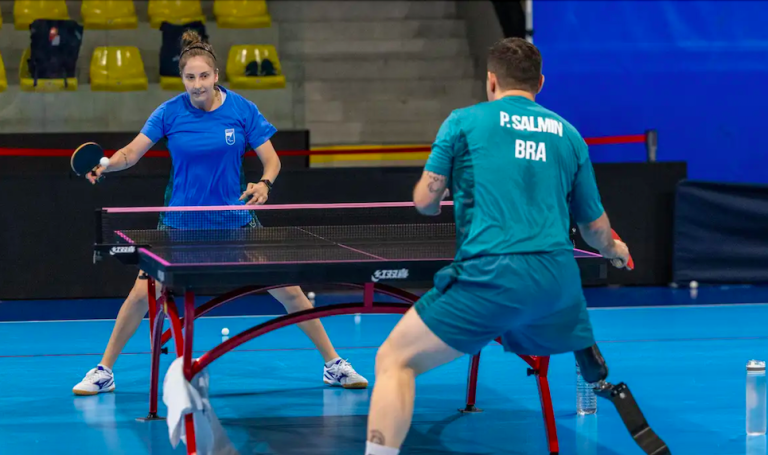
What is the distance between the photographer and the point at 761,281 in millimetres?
8938

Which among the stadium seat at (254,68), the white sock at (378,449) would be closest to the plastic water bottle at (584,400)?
the white sock at (378,449)

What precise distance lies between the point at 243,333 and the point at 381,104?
Result: 25.5ft

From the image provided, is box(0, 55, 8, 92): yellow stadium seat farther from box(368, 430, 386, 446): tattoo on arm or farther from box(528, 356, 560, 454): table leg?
box(368, 430, 386, 446): tattoo on arm

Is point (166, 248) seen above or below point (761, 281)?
above

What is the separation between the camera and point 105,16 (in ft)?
37.4

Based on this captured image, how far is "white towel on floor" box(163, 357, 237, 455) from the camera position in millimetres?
3799

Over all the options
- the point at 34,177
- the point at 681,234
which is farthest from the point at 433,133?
the point at 34,177

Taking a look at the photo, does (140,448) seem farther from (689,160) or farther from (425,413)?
(689,160)

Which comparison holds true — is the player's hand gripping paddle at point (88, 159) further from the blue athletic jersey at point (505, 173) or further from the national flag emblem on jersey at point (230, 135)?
the blue athletic jersey at point (505, 173)

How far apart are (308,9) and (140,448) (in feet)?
27.8

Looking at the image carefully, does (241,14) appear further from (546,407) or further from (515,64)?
(515,64)

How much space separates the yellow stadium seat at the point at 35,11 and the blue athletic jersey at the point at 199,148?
265 inches

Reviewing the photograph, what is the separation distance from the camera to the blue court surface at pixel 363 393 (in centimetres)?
455

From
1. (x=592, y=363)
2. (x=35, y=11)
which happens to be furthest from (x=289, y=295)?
(x=35, y=11)
